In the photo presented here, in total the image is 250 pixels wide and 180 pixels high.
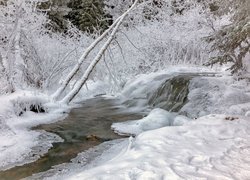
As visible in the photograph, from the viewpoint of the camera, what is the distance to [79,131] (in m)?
8.24

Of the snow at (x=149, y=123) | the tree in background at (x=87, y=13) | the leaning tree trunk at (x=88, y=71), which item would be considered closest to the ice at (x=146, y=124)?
the snow at (x=149, y=123)

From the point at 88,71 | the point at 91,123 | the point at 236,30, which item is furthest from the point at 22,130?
the point at 236,30

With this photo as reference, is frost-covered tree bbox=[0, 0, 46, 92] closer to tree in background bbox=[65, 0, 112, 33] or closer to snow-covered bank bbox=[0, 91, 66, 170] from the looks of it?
snow-covered bank bbox=[0, 91, 66, 170]

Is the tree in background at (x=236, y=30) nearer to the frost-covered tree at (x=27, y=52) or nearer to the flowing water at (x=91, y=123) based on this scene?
the flowing water at (x=91, y=123)

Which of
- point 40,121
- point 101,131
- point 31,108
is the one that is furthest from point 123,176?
point 31,108

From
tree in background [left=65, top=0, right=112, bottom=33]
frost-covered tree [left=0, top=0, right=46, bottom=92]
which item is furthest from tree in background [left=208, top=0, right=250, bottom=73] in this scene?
tree in background [left=65, top=0, right=112, bottom=33]

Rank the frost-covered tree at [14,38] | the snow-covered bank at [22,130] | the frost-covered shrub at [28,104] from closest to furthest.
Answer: the snow-covered bank at [22,130] < the frost-covered shrub at [28,104] < the frost-covered tree at [14,38]

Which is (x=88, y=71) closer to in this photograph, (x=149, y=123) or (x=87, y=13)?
(x=149, y=123)

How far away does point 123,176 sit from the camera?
145 inches

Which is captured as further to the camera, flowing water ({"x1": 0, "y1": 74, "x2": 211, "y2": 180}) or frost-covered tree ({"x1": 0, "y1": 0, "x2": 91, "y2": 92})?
frost-covered tree ({"x1": 0, "y1": 0, "x2": 91, "y2": 92})

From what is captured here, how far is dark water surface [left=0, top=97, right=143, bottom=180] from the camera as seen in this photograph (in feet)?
18.4

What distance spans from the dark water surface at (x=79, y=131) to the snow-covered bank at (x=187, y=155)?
1.59m

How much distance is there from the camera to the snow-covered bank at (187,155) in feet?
12.4

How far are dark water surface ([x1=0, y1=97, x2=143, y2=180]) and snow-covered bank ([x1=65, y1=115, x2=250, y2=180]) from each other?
159cm
